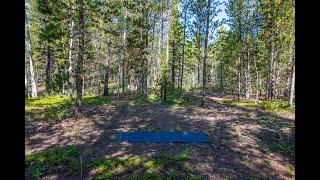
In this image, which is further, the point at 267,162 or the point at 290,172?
the point at 267,162

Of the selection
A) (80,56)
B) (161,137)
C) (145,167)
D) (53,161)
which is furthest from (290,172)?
(80,56)

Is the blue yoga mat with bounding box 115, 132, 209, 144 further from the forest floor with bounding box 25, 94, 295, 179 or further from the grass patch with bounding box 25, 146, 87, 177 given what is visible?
the grass patch with bounding box 25, 146, 87, 177

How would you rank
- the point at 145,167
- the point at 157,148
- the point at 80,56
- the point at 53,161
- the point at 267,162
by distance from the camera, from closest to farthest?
the point at 145,167
the point at 53,161
the point at 267,162
the point at 157,148
the point at 80,56

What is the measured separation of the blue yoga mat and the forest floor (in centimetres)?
50

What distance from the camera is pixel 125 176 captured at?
10.3 m

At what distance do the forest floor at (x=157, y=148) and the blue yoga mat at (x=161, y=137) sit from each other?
1.63ft

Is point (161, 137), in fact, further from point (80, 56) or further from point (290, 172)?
point (80, 56)

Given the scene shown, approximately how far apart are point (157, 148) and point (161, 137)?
163 centimetres

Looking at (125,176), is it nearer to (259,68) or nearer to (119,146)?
(119,146)

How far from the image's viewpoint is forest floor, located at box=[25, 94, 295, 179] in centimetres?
1077

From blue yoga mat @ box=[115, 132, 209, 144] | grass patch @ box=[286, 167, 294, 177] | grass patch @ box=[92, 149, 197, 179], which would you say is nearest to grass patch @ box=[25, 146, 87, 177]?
grass patch @ box=[92, 149, 197, 179]

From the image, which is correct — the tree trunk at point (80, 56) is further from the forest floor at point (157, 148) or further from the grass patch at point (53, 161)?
the grass patch at point (53, 161)

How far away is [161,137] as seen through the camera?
15.0m
